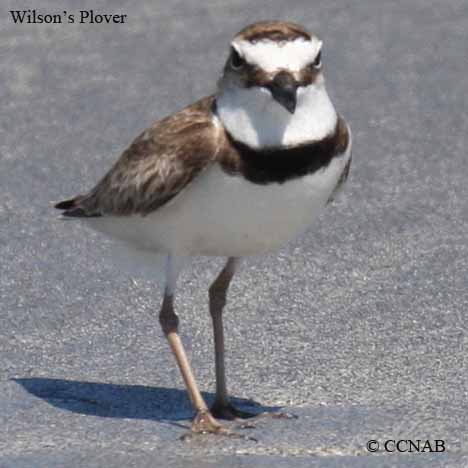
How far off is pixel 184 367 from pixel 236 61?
1.11 meters

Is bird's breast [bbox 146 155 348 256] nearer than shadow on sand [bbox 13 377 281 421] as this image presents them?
Yes

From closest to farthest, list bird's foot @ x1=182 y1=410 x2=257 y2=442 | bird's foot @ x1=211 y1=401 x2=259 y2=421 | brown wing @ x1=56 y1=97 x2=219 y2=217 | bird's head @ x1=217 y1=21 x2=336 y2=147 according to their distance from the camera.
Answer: bird's head @ x1=217 y1=21 x2=336 y2=147 < brown wing @ x1=56 y1=97 x2=219 y2=217 < bird's foot @ x1=182 y1=410 x2=257 y2=442 < bird's foot @ x1=211 y1=401 x2=259 y2=421

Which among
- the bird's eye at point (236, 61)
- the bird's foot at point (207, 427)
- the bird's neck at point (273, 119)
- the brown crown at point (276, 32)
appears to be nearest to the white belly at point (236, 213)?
the bird's neck at point (273, 119)

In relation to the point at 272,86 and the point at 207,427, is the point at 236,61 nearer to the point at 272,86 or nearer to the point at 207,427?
the point at 272,86

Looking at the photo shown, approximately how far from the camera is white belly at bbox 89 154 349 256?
5.46 metres

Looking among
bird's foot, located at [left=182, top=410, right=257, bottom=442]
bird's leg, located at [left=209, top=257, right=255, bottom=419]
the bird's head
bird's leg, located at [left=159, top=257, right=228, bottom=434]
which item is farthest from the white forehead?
Answer: bird's foot, located at [left=182, top=410, right=257, bottom=442]

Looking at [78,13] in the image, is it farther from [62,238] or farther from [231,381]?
[231,381]

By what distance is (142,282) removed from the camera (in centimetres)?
736

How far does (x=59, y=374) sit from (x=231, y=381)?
66cm

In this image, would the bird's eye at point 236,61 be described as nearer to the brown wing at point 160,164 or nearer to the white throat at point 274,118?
the white throat at point 274,118

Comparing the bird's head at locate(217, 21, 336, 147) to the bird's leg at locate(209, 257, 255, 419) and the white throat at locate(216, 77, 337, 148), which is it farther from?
the bird's leg at locate(209, 257, 255, 419)

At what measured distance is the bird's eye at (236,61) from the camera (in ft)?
17.8

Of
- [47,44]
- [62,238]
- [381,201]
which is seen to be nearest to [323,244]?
[381,201]

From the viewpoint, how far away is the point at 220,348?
238 inches
